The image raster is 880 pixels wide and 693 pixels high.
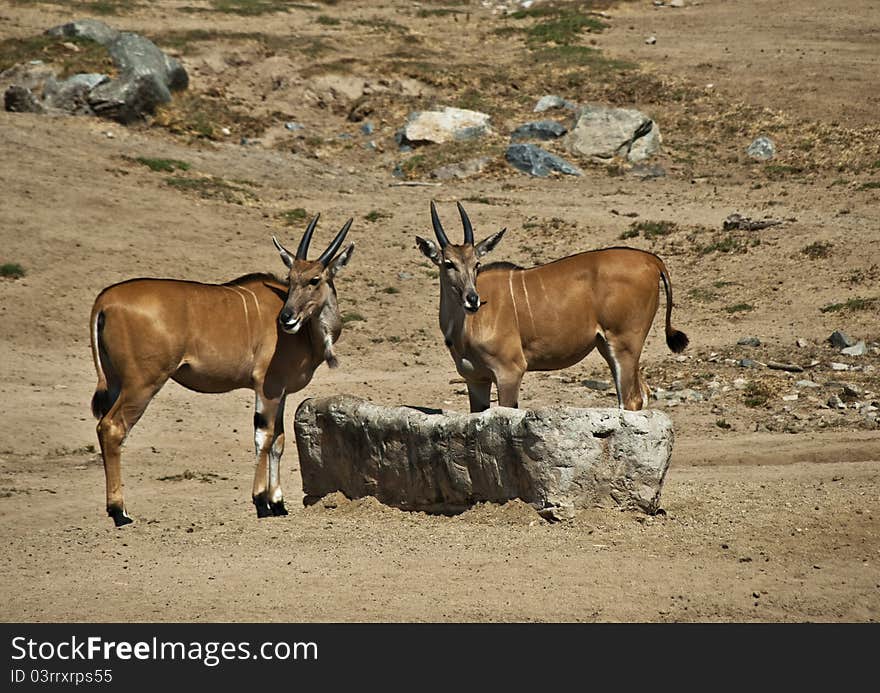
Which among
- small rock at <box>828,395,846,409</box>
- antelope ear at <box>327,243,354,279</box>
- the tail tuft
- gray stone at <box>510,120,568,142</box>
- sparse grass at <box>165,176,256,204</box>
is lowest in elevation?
sparse grass at <box>165,176,256,204</box>

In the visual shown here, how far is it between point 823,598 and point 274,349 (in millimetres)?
5239

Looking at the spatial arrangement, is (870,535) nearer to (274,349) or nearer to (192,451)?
(274,349)

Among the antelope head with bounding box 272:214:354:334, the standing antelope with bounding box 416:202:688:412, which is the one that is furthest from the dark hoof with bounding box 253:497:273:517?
the standing antelope with bounding box 416:202:688:412

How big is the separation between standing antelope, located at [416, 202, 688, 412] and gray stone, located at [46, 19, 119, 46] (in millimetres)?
19762

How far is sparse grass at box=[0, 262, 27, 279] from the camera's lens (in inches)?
766

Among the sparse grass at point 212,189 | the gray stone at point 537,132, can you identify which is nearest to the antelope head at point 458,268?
the sparse grass at point 212,189

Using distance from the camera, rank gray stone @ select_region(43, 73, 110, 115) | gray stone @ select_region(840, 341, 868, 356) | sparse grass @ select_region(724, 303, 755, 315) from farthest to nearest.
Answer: gray stone @ select_region(43, 73, 110, 115) → sparse grass @ select_region(724, 303, 755, 315) → gray stone @ select_region(840, 341, 868, 356)

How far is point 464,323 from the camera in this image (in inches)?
455

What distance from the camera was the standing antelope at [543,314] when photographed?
1156 cm

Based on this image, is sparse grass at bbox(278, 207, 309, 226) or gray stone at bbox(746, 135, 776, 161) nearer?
sparse grass at bbox(278, 207, 309, 226)

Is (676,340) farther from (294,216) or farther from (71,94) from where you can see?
(71,94)

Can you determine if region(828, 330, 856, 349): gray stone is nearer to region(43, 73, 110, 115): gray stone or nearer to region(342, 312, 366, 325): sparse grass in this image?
region(342, 312, 366, 325): sparse grass

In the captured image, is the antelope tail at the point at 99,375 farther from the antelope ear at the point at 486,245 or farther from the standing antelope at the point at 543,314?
the antelope ear at the point at 486,245

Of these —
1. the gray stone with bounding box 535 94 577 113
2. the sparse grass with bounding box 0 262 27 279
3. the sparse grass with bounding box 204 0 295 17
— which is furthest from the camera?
the sparse grass with bounding box 204 0 295 17
